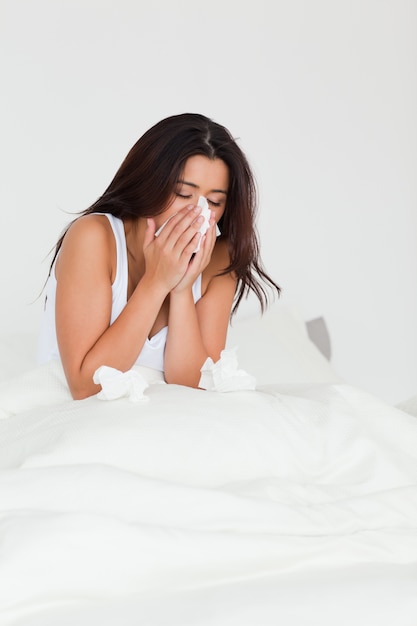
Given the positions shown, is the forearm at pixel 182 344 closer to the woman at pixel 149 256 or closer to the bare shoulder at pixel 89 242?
the woman at pixel 149 256

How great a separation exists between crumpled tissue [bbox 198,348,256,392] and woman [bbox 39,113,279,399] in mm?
179

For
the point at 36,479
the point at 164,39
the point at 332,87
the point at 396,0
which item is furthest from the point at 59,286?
→ the point at 396,0

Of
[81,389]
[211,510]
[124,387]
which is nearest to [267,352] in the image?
[81,389]

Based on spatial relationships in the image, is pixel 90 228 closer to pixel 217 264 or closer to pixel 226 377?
pixel 217 264

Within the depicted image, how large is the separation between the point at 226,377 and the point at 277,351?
0.96m

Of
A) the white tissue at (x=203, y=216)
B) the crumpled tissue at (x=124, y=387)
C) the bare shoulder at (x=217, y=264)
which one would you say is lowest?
the crumpled tissue at (x=124, y=387)

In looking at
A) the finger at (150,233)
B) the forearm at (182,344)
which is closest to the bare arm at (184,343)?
the forearm at (182,344)

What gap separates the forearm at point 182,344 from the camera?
1995 millimetres

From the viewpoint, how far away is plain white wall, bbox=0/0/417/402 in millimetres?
2844

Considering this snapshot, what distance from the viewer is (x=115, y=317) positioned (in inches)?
79.9

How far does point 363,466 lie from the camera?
4.70 ft

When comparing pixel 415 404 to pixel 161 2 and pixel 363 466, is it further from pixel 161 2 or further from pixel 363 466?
pixel 161 2

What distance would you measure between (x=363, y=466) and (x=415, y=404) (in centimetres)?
53

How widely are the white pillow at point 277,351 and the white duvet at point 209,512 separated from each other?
0.94m
